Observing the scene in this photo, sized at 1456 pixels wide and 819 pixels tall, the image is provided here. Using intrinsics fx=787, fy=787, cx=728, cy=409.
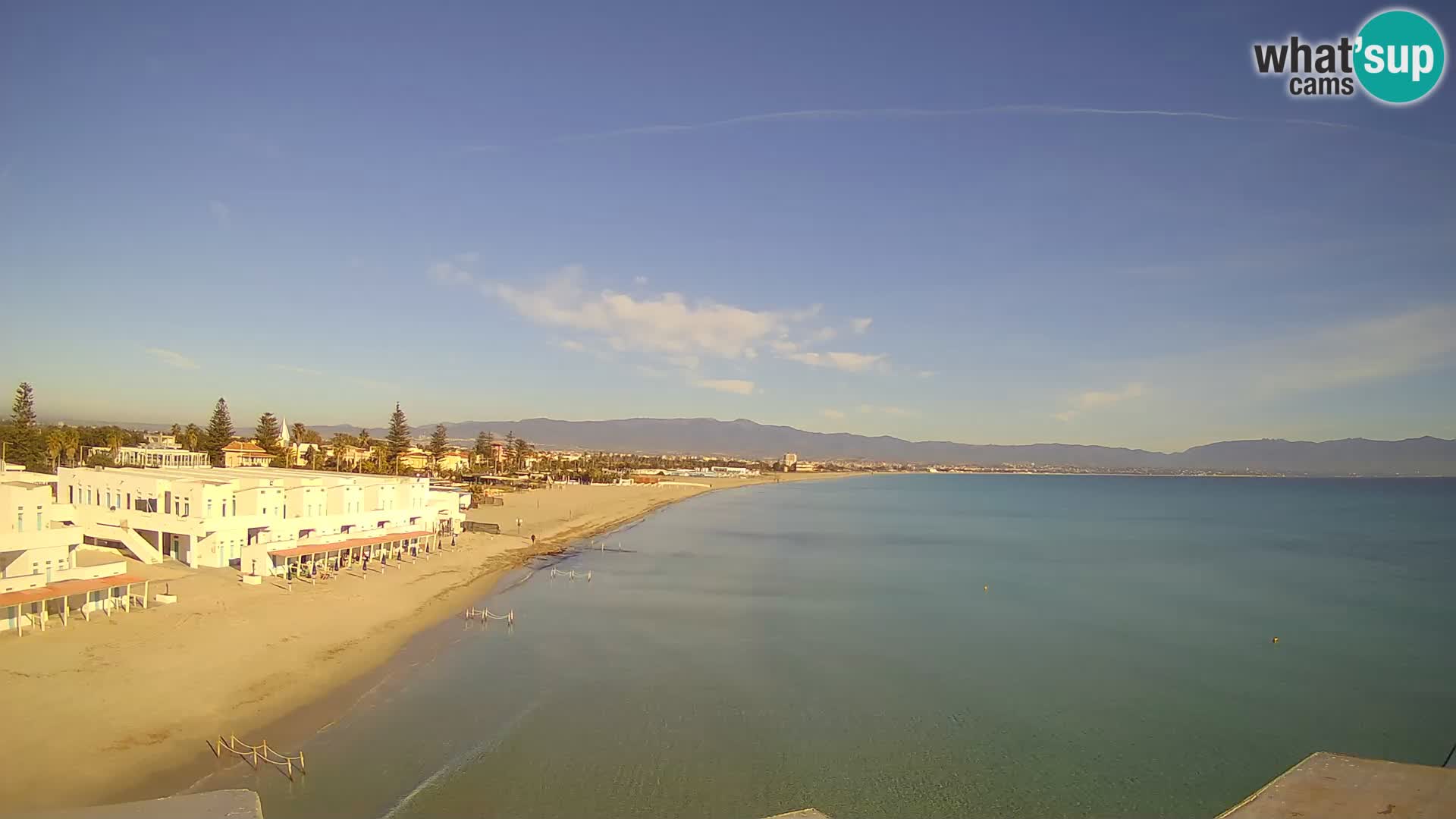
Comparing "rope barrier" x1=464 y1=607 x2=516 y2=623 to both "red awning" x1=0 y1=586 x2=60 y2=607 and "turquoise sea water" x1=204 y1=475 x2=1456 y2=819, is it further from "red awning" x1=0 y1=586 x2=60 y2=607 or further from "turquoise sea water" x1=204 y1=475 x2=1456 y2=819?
"red awning" x1=0 y1=586 x2=60 y2=607

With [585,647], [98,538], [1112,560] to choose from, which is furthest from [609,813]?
[1112,560]

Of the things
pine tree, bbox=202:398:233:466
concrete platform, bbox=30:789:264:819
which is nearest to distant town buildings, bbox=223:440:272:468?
pine tree, bbox=202:398:233:466

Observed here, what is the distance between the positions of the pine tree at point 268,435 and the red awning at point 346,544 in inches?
1493

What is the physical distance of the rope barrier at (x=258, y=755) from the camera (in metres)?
13.4

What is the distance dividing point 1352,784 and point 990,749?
7269 mm

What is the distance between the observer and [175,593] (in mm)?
21969

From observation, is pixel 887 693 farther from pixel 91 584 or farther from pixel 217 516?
pixel 217 516

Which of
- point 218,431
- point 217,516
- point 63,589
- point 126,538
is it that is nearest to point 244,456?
point 218,431

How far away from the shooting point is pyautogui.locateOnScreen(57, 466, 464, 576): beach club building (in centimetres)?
2578

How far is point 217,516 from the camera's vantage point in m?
26.0

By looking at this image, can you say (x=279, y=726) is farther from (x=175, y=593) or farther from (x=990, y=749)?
(x=990, y=749)

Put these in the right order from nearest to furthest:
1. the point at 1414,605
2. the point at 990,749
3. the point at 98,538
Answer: the point at 990,749 < the point at 98,538 < the point at 1414,605

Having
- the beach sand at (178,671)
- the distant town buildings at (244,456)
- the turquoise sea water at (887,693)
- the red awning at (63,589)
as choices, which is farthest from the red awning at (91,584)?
the distant town buildings at (244,456)

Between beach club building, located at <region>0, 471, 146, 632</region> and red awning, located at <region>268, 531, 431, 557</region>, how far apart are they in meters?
5.44
